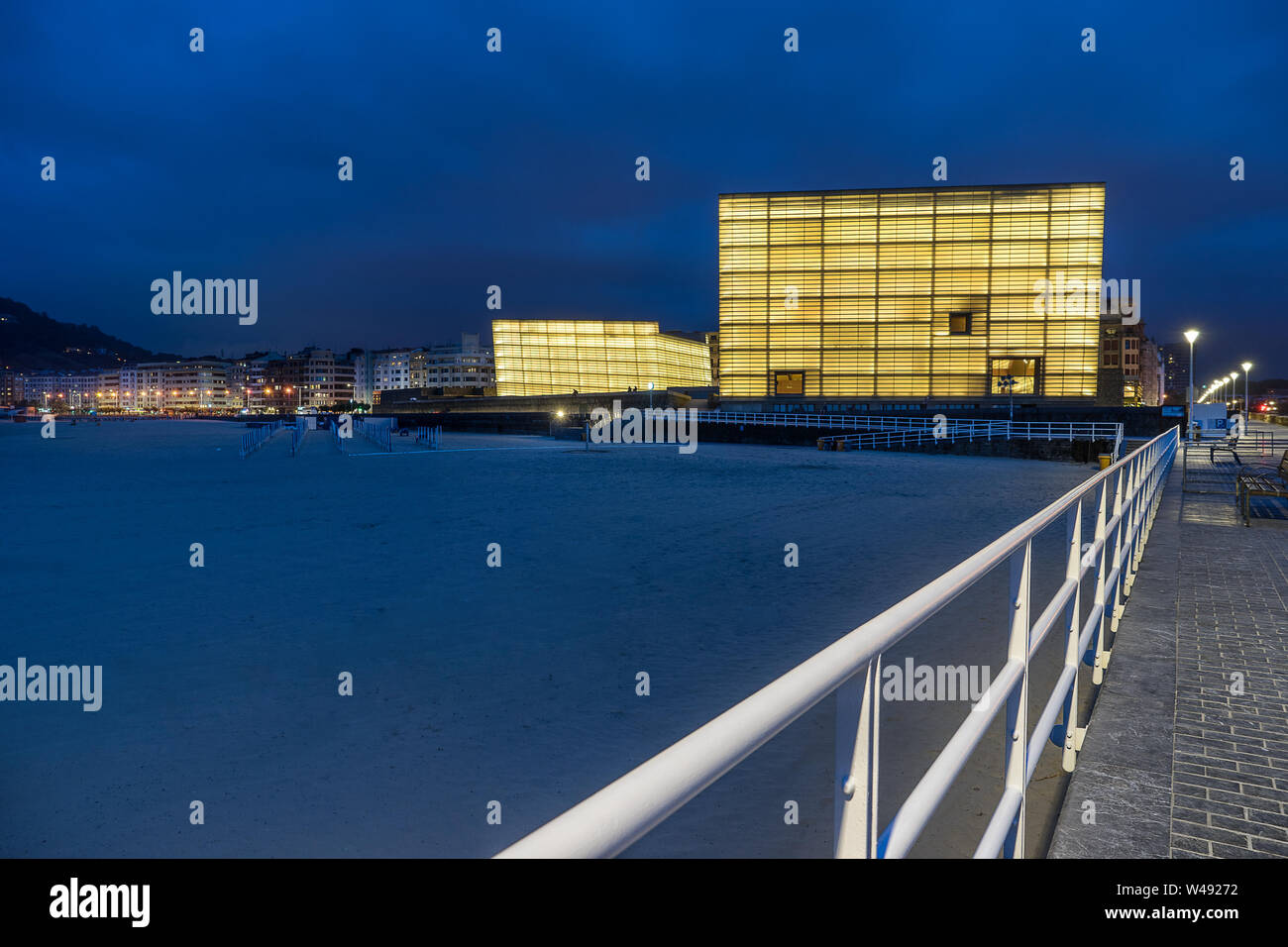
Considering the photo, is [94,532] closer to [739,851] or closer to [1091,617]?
[739,851]

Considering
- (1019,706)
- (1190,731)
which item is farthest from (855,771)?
(1190,731)

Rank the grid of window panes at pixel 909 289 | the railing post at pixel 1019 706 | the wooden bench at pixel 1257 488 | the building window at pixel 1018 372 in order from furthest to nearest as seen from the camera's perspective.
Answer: the building window at pixel 1018 372, the grid of window panes at pixel 909 289, the wooden bench at pixel 1257 488, the railing post at pixel 1019 706

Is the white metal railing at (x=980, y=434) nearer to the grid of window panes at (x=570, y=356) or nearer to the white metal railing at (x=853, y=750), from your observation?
the white metal railing at (x=853, y=750)

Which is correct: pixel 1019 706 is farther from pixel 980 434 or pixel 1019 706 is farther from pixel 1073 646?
pixel 980 434

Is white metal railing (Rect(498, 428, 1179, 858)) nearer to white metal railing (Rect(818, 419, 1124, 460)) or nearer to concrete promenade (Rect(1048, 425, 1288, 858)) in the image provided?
concrete promenade (Rect(1048, 425, 1288, 858))

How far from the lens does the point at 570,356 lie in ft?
336

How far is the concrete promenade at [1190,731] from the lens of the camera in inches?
131

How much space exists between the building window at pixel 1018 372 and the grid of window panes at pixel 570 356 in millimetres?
41032

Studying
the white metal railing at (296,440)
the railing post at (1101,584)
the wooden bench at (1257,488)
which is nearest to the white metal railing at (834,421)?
the white metal railing at (296,440)

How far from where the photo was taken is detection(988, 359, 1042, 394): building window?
232 feet

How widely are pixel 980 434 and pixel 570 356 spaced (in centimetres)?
6713
